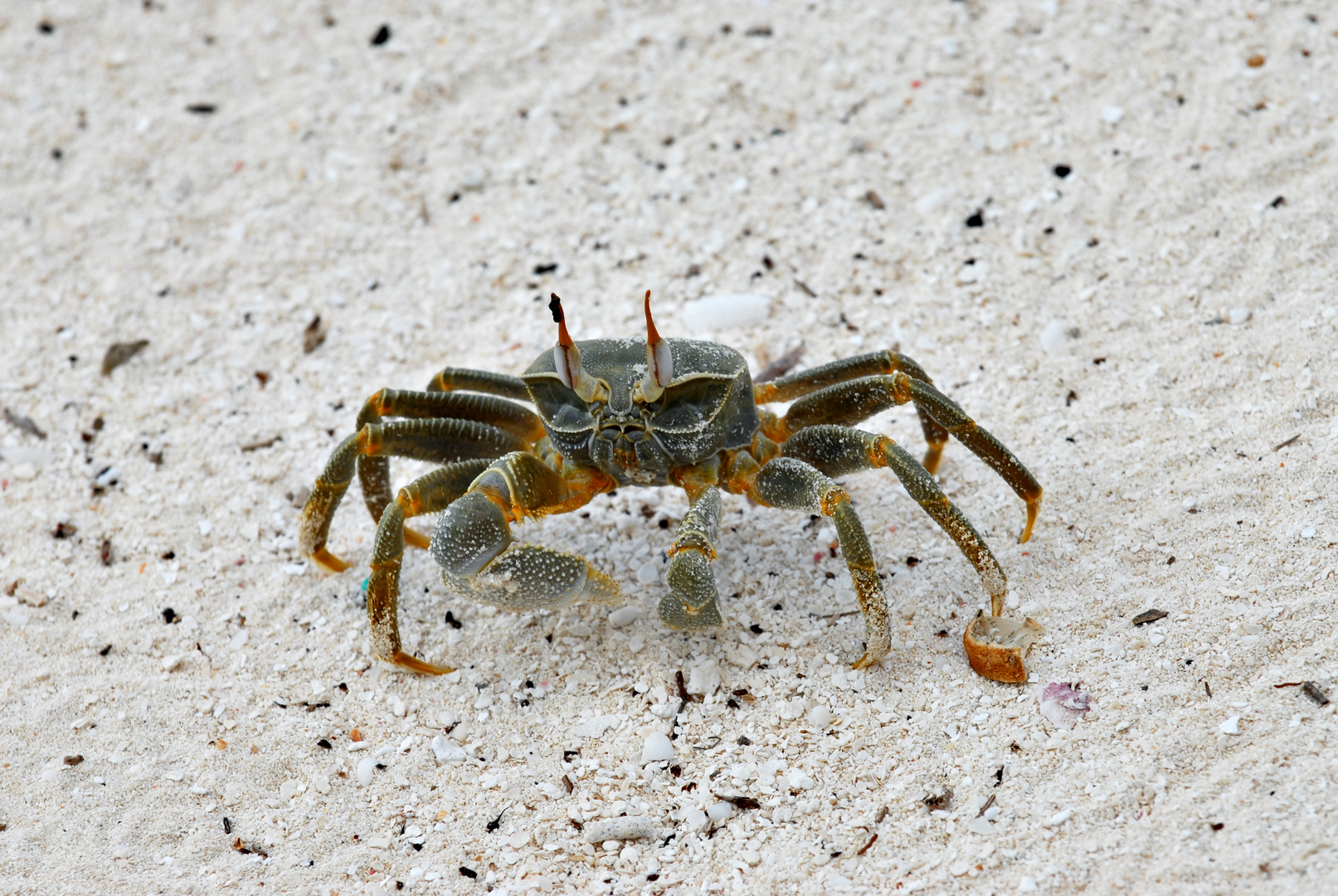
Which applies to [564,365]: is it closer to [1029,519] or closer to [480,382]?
[480,382]

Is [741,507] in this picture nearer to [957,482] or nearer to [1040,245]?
[957,482]

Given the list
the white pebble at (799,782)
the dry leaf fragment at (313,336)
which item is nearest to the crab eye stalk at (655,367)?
the white pebble at (799,782)

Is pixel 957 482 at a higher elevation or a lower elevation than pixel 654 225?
lower

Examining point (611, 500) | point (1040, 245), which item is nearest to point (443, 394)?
point (611, 500)

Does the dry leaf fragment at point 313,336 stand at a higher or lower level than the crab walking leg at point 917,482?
lower

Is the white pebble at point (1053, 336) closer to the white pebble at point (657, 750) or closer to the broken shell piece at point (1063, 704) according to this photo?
the broken shell piece at point (1063, 704)

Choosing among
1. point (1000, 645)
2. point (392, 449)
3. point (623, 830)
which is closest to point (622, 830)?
point (623, 830)

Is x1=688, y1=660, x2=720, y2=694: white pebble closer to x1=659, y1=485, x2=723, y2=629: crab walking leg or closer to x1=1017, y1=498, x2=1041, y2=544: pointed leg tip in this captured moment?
x1=659, y1=485, x2=723, y2=629: crab walking leg
